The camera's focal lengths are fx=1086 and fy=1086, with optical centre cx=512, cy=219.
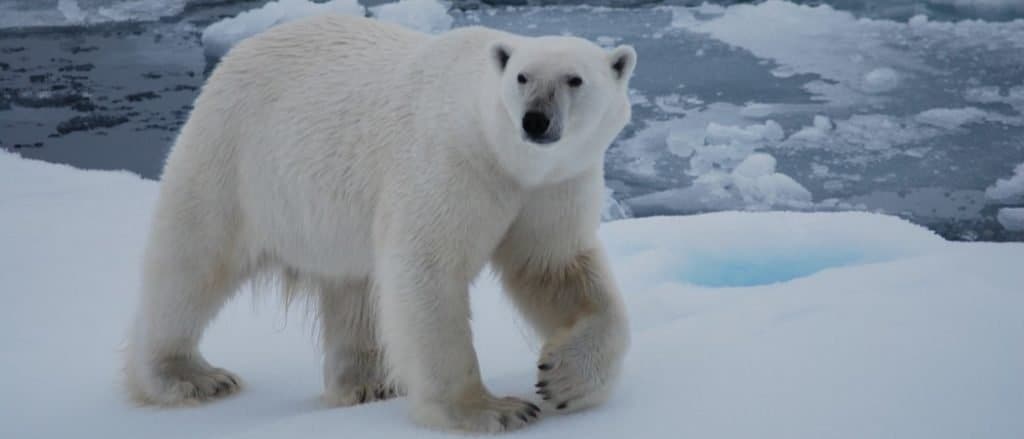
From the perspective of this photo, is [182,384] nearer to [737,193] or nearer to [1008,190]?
[737,193]

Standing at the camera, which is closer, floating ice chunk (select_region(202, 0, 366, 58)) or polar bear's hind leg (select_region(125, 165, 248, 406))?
polar bear's hind leg (select_region(125, 165, 248, 406))

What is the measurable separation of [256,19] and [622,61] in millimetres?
6212

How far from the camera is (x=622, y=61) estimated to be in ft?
8.04

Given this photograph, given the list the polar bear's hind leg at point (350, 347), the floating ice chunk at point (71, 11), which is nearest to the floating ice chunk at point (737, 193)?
the polar bear's hind leg at point (350, 347)

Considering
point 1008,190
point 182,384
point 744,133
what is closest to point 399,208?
point 182,384

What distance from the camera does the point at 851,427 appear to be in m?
2.07

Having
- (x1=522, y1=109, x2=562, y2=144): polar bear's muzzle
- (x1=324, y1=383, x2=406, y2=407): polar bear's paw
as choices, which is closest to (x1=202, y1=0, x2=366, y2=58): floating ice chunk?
(x1=324, y1=383, x2=406, y2=407): polar bear's paw

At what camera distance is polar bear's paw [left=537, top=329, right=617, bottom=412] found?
242 centimetres

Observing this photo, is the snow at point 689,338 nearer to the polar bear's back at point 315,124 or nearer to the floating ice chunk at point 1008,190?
the polar bear's back at point 315,124

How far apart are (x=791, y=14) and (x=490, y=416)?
21.2 feet

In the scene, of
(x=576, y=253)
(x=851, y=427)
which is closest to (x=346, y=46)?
(x=576, y=253)

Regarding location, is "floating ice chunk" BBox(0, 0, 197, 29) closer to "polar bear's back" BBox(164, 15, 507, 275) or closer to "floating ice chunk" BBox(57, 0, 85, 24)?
"floating ice chunk" BBox(57, 0, 85, 24)

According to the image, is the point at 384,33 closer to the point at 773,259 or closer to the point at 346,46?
the point at 346,46

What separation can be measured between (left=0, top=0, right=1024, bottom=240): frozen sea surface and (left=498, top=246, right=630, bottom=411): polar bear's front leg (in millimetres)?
3136
